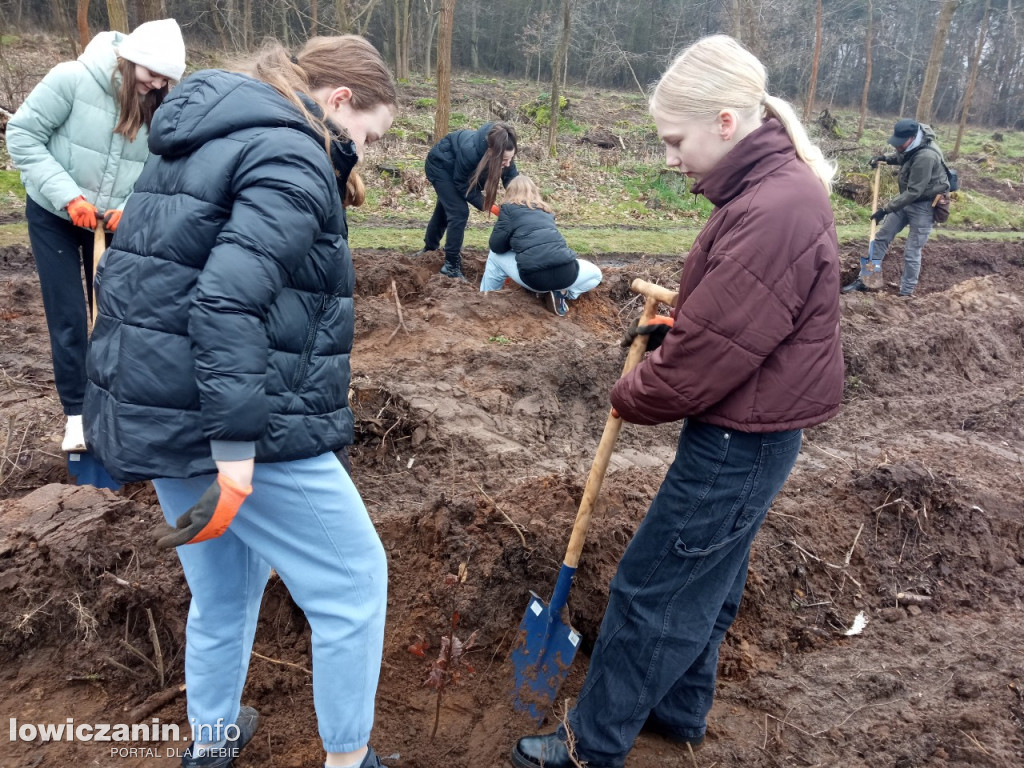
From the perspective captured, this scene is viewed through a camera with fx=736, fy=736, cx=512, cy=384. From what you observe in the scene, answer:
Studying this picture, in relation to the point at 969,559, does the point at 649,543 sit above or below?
above

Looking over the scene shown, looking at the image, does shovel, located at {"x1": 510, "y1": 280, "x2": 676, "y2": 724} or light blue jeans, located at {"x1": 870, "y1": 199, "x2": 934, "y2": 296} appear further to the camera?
light blue jeans, located at {"x1": 870, "y1": 199, "x2": 934, "y2": 296}

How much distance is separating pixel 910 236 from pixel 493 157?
5881 mm

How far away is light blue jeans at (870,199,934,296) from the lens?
376 inches

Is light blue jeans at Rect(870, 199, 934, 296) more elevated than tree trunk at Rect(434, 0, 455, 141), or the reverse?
tree trunk at Rect(434, 0, 455, 141)

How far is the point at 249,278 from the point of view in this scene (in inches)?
63.8

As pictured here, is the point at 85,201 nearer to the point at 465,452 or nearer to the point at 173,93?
the point at 173,93

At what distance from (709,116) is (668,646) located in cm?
154

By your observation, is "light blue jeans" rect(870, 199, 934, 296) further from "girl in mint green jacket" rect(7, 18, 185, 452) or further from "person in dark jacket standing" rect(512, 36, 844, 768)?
"girl in mint green jacket" rect(7, 18, 185, 452)

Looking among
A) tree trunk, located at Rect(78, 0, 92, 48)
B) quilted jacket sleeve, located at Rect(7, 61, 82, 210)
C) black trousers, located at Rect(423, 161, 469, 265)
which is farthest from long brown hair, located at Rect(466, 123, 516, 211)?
tree trunk, located at Rect(78, 0, 92, 48)

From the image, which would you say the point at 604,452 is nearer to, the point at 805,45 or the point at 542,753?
the point at 542,753

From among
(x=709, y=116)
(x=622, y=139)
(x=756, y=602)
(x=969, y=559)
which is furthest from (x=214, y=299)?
(x=622, y=139)

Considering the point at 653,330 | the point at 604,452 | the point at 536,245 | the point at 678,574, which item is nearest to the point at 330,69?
the point at 653,330

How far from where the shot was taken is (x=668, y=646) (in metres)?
2.26

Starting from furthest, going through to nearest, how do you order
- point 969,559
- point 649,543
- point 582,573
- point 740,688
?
1. point 969,559
2. point 582,573
3. point 740,688
4. point 649,543
